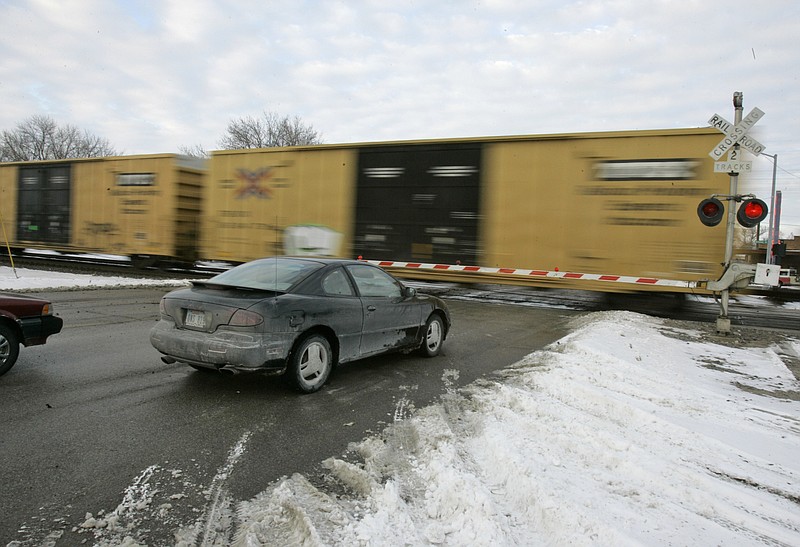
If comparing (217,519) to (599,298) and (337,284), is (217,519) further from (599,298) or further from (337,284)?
(599,298)

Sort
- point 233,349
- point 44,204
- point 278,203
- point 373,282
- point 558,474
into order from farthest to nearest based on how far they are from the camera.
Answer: point 44,204 < point 278,203 < point 373,282 < point 233,349 < point 558,474

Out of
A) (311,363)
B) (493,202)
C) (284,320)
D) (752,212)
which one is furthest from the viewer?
(493,202)

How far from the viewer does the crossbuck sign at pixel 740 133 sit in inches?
350

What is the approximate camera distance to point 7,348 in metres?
5.19

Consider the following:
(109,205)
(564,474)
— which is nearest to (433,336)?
(564,474)

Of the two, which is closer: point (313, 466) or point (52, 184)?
point (313, 466)

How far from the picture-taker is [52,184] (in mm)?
20719

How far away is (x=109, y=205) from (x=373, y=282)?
17378 millimetres

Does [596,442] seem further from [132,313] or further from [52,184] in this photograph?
[52,184]

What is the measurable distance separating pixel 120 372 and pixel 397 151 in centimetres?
994

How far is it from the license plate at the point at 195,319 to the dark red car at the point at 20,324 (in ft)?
6.27

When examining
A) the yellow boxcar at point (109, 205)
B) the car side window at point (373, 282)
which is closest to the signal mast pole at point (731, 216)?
the car side window at point (373, 282)

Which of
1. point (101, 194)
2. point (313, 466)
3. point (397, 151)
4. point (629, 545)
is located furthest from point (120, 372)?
point (101, 194)

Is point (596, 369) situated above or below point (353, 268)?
below
